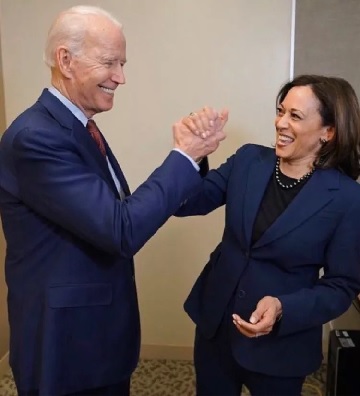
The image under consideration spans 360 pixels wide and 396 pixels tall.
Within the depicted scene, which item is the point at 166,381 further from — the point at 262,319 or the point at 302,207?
the point at 302,207

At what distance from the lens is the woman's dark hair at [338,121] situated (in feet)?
4.58

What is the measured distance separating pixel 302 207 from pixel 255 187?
15 cm

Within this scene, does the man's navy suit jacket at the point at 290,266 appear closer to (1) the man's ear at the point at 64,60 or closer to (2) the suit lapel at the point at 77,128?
(2) the suit lapel at the point at 77,128

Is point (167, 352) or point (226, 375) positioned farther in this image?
point (167, 352)

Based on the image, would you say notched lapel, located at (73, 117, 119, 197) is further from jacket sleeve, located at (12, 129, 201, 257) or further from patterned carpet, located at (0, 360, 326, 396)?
patterned carpet, located at (0, 360, 326, 396)

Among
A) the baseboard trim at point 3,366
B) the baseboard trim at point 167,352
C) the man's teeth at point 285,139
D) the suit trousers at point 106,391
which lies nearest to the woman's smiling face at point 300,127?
the man's teeth at point 285,139

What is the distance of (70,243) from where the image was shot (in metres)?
1.18

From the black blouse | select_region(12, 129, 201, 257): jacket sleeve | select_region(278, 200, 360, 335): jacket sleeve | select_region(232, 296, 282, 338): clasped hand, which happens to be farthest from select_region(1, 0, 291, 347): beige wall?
select_region(12, 129, 201, 257): jacket sleeve

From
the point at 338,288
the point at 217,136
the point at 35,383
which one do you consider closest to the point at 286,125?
the point at 217,136

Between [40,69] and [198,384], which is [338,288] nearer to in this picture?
[198,384]

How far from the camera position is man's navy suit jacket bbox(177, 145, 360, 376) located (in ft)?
4.38

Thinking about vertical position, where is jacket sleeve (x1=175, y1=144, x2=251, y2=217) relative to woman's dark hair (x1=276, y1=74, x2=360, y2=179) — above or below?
below

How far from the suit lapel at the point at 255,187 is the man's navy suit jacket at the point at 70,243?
0.30m

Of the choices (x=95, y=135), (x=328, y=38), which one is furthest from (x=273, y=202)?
(x=328, y=38)
